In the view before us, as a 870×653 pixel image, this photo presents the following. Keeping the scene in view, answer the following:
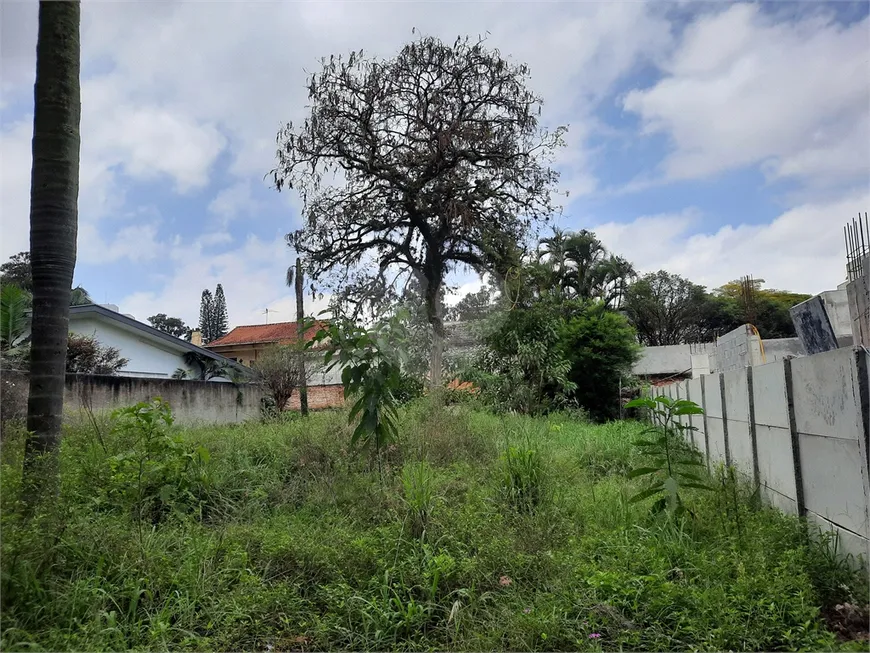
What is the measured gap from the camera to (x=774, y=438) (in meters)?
4.12

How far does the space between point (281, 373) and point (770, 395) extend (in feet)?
46.9

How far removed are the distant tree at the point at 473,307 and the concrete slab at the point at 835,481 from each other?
12004mm

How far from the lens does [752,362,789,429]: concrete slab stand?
3902 millimetres

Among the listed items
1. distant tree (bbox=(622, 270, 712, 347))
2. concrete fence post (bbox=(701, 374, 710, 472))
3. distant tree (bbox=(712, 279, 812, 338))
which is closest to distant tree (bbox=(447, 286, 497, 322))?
concrete fence post (bbox=(701, 374, 710, 472))

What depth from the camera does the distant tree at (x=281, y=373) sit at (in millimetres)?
16516

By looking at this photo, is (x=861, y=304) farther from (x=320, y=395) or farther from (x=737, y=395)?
(x=320, y=395)

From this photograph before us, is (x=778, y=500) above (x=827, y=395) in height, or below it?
below

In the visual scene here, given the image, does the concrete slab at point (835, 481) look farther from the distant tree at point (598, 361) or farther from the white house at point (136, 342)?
the white house at point (136, 342)

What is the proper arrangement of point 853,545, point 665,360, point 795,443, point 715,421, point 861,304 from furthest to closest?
point 665,360, point 715,421, point 861,304, point 795,443, point 853,545

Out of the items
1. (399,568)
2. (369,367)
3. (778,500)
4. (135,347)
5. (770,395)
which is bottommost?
(399,568)

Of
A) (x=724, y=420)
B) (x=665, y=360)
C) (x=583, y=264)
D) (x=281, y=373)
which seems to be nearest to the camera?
(x=724, y=420)

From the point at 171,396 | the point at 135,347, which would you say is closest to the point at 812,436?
the point at 171,396

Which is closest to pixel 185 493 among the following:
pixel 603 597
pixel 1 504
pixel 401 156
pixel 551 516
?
pixel 1 504

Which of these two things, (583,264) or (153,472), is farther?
(583,264)
